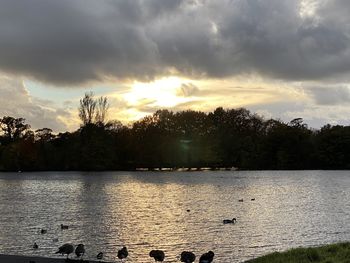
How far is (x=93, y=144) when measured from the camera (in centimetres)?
17888

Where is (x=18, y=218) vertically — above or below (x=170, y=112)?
below

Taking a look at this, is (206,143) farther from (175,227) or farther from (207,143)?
(175,227)

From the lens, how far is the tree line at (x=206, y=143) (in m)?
175

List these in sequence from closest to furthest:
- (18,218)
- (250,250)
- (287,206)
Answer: (250,250) < (18,218) < (287,206)

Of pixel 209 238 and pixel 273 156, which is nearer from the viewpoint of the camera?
pixel 209 238

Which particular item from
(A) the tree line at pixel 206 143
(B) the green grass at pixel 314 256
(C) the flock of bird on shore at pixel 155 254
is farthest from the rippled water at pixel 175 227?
(A) the tree line at pixel 206 143

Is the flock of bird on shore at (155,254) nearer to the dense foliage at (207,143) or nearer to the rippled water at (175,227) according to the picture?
the rippled water at (175,227)

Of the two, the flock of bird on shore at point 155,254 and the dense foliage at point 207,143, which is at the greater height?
the dense foliage at point 207,143

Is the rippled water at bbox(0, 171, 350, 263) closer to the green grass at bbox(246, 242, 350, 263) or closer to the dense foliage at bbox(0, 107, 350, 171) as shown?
the green grass at bbox(246, 242, 350, 263)

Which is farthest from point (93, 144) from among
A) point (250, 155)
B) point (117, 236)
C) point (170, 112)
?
point (117, 236)

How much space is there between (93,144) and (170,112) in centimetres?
3583

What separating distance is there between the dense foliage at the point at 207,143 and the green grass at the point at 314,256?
159187 millimetres

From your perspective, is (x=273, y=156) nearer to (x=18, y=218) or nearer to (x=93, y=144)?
(x=93, y=144)

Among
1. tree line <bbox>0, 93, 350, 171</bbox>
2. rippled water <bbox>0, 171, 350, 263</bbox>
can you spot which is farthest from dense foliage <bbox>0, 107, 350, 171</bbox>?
rippled water <bbox>0, 171, 350, 263</bbox>
